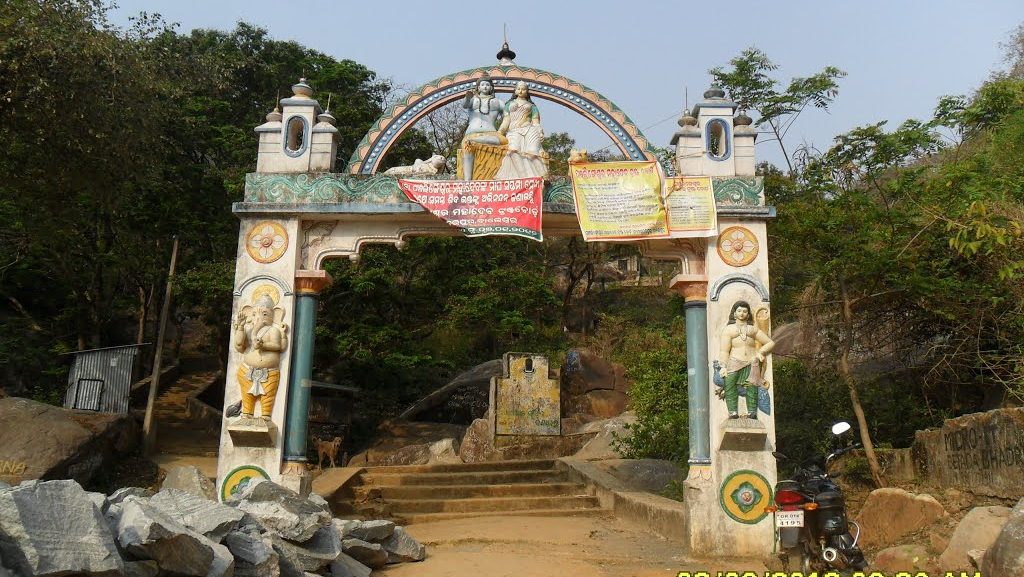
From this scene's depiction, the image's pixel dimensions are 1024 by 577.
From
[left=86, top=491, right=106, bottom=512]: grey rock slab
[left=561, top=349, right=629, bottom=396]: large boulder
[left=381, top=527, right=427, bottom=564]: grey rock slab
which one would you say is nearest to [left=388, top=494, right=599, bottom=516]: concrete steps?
[left=381, top=527, right=427, bottom=564]: grey rock slab

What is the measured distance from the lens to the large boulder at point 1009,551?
174 inches

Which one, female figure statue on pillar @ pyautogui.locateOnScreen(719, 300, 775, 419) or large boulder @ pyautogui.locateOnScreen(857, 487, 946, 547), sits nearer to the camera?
large boulder @ pyautogui.locateOnScreen(857, 487, 946, 547)

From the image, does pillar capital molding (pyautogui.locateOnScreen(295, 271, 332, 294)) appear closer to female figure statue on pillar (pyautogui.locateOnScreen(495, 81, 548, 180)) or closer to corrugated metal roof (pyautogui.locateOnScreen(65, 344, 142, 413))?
female figure statue on pillar (pyautogui.locateOnScreen(495, 81, 548, 180))

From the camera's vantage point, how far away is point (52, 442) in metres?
11.4

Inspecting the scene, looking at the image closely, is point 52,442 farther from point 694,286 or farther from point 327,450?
point 694,286

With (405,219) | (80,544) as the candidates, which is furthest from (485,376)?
(80,544)

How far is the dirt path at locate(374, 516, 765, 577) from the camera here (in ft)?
21.9

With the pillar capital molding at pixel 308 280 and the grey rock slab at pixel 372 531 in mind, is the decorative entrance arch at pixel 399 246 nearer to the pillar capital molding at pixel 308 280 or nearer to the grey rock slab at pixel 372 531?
the pillar capital molding at pixel 308 280

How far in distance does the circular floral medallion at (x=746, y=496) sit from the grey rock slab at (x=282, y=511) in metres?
3.68

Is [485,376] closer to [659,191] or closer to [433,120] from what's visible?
[433,120]

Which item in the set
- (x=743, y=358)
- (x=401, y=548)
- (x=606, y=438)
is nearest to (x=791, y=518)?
(x=743, y=358)

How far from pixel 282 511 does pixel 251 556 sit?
83 cm

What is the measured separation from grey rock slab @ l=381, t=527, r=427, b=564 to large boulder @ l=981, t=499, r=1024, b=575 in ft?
14.0

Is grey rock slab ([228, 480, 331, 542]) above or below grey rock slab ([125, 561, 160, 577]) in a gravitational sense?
above
